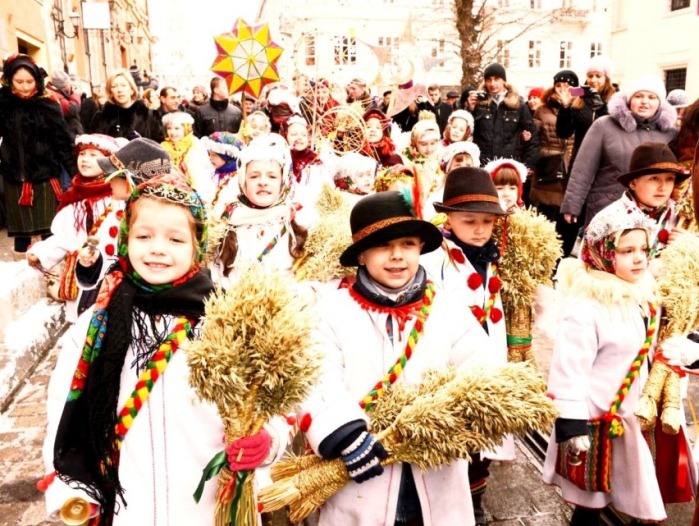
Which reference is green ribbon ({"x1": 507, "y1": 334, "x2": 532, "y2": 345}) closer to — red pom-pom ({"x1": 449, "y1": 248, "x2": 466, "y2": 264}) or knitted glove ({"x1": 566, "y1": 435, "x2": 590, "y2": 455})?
red pom-pom ({"x1": 449, "y1": 248, "x2": 466, "y2": 264})

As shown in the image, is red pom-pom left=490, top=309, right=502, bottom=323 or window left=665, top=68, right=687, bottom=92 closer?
red pom-pom left=490, top=309, right=502, bottom=323

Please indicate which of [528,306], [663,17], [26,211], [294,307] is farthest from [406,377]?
[663,17]

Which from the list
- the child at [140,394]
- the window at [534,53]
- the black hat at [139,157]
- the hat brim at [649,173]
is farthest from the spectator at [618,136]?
the window at [534,53]

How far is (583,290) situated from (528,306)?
48 centimetres

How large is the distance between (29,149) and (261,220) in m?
3.59

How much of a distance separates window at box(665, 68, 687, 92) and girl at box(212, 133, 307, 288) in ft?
75.8

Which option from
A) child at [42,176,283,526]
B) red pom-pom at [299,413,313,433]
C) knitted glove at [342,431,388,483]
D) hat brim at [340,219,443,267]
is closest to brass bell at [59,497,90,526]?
child at [42,176,283,526]

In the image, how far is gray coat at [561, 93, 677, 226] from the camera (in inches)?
188

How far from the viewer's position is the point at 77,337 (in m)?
1.90

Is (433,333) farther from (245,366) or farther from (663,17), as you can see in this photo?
(663,17)

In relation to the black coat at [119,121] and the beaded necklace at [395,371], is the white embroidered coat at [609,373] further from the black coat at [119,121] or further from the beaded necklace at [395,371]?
the black coat at [119,121]

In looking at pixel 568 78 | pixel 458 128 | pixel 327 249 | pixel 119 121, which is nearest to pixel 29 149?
pixel 119 121

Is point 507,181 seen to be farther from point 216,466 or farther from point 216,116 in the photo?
point 216,116

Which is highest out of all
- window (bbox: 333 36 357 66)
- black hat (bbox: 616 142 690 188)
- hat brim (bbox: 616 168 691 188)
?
window (bbox: 333 36 357 66)
